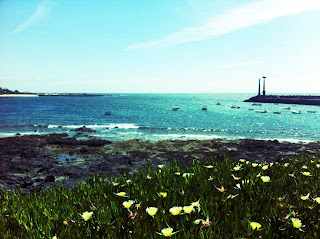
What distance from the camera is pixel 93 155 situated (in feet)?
52.7

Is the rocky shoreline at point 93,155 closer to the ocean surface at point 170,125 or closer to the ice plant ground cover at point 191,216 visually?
the ocean surface at point 170,125

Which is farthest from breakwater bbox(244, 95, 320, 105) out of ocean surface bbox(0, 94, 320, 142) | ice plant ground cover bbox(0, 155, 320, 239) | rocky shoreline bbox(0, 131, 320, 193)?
ice plant ground cover bbox(0, 155, 320, 239)

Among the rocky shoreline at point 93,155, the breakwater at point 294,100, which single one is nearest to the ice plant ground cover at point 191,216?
the rocky shoreline at point 93,155

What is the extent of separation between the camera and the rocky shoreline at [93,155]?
11.3 meters

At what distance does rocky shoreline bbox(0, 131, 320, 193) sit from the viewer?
1129 cm

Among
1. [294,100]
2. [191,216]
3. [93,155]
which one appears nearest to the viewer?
[191,216]

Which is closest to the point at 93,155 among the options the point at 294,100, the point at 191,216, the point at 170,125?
the point at 191,216

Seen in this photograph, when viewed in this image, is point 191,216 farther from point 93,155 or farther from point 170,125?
point 170,125

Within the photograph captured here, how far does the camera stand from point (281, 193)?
233cm

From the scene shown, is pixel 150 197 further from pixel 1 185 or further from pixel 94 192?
pixel 1 185

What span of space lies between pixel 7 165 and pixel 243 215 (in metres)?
15.0

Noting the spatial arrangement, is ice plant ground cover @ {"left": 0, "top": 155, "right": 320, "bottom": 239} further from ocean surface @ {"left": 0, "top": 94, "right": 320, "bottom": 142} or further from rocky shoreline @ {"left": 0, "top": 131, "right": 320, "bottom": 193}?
ocean surface @ {"left": 0, "top": 94, "right": 320, "bottom": 142}

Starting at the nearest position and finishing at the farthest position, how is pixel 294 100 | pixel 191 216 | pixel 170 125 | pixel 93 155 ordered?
pixel 191 216 → pixel 93 155 → pixel 170 125 → pixel 294 100

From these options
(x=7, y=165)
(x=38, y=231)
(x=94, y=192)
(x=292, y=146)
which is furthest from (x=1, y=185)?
(x=292, y=146)
